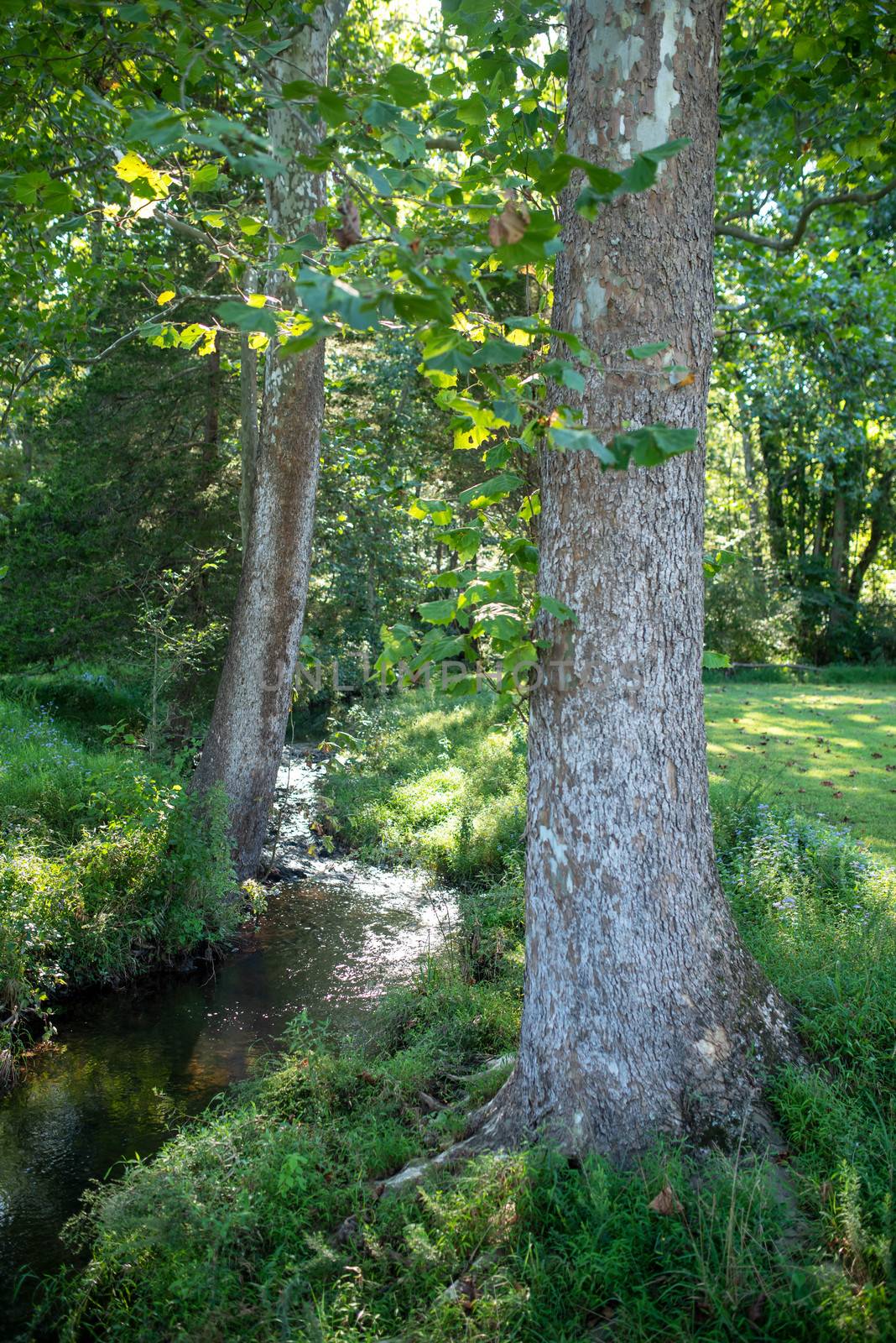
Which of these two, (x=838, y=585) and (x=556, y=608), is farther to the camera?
(x=838, y=585)

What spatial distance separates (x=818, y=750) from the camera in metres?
11.6

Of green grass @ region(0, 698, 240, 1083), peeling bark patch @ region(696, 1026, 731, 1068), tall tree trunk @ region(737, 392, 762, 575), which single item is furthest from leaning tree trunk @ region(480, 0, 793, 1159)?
tall tree trunk @ region(737, 392, 762, 575)

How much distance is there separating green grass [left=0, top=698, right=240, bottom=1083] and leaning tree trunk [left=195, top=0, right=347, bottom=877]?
1.88 feet

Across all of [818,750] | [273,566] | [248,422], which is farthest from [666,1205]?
[818,750]

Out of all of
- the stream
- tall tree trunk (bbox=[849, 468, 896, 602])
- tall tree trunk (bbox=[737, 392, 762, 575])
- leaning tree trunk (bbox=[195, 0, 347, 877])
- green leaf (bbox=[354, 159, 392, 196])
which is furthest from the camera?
tall tree trunk (bbox=[737, 392, 762, 575])

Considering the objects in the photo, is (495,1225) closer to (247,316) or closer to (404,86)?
(247,316)

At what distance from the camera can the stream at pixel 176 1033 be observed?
4.47 m

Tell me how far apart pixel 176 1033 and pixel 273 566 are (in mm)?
Result: 3985

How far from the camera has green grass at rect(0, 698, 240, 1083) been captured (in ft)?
19.9

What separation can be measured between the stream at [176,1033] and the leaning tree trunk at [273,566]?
1.11m

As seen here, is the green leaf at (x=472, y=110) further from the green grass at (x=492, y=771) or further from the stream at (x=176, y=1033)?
the green grass at (x=492, y=771)

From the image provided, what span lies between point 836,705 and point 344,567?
8.91 metres

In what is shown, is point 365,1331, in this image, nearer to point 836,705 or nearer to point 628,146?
point 628,146

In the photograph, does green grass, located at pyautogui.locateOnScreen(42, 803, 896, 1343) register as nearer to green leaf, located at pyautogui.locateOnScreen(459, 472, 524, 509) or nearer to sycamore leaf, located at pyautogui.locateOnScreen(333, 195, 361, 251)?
green leaf, located at pyautogui.locateOnScreen(459, 472, 524, 509)
